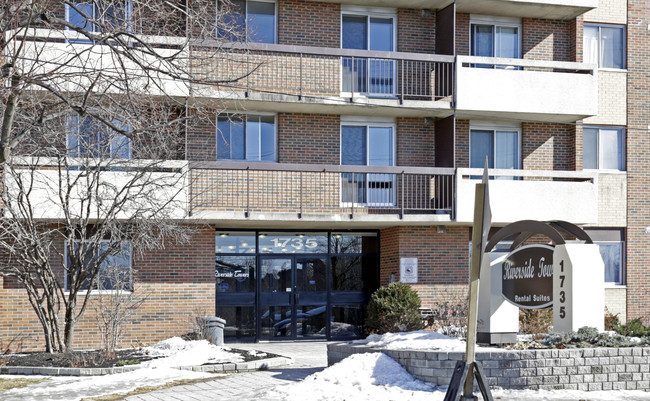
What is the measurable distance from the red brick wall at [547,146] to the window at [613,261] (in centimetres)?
259

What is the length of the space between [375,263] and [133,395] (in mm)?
12083

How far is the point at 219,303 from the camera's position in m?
22.0

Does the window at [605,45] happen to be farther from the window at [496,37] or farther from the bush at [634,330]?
the bush at [634,330]

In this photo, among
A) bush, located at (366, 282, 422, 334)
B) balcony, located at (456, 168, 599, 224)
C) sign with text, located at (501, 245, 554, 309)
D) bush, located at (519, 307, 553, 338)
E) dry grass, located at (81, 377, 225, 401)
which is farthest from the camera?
balcony, located at (456, 168, 599, 224)

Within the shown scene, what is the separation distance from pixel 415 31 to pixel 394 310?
7.88 meters

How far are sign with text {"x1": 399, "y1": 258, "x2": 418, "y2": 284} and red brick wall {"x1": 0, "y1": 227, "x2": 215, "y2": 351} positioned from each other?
16.5 feet

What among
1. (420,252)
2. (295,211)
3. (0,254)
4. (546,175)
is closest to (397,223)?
(420,252)

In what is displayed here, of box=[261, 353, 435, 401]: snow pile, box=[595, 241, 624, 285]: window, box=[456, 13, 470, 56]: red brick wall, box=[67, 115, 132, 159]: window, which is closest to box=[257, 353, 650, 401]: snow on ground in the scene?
box=[261, 353, 435, 401]: snow pile

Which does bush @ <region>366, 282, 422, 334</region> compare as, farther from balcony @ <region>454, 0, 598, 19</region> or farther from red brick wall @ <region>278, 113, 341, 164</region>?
balcony @ <region>454, 0, 598, 19</region>

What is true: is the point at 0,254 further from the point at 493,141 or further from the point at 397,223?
the point at 493,141

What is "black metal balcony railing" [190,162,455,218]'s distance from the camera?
20062 millimetres

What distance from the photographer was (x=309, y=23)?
882 inches

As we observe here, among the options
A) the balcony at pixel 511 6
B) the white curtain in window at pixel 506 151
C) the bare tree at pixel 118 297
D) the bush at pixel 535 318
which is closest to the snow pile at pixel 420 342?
the bush at pixel 535 318

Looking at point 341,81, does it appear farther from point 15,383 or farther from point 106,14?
point 15,383
